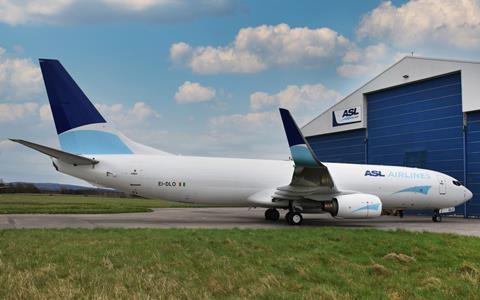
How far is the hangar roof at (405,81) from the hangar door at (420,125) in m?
0.45

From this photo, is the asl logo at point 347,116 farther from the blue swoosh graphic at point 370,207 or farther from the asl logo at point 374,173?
the blue swoosh graphic at point 370,207

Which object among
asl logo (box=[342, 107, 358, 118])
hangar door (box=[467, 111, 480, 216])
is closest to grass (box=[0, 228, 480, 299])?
hangar door (box=[467, 111, 480, 216])

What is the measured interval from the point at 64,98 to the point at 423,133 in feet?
69.1

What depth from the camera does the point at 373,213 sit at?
17.5 m

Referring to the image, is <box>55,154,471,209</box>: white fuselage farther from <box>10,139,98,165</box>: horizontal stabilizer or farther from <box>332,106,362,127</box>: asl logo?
<box>332,106,362,127</box>: asl logo

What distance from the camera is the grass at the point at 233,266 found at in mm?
5918

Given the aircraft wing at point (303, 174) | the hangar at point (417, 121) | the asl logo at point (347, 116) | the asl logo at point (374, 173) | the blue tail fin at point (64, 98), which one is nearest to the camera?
the aircraft wing at point (303, 174)

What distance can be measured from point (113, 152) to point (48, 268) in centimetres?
1193

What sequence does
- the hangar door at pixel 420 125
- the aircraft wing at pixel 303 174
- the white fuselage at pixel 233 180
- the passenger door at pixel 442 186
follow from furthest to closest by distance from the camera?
the hangar door at pixel 420 125, the passenger door at pixel 442 186, the white fuselage at pixel 233 180, the aircraft wing at pixel 303 174

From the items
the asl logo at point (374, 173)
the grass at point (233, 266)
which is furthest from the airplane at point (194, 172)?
the grass at point (233, 266)

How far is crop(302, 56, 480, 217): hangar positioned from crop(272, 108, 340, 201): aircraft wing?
11969 mm

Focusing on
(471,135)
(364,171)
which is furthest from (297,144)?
(471,135)

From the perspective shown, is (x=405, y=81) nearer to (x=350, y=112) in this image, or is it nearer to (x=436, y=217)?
(x=350, y=112)

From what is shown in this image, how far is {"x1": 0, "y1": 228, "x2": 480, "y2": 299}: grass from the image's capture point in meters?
5.92
